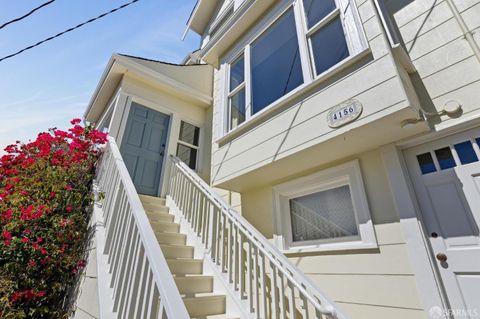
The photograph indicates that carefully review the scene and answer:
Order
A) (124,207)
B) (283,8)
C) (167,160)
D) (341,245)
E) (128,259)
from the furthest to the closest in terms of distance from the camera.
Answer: (167,160) < (283,8) < (341,245) < (124,207) < (128,259)

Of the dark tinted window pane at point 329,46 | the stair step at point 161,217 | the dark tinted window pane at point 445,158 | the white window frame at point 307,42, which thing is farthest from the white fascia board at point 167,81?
the dark tinted window pane at point 445,158

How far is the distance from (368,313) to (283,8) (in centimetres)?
406

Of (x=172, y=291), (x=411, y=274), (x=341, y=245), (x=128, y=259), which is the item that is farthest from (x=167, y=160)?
(x=411, y=274)

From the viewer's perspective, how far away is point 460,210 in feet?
6.30

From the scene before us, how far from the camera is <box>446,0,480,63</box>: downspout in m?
2.06

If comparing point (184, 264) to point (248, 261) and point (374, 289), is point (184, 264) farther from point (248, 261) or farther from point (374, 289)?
point (374, 289)

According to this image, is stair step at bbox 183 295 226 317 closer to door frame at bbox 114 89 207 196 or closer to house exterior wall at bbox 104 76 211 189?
door frame at bbox 114 89 207 196

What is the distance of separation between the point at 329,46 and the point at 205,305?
329 cm

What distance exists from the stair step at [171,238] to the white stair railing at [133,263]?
2.75 feet

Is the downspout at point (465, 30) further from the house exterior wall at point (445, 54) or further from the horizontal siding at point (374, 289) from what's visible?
the horizontal siding at point (374, 289)

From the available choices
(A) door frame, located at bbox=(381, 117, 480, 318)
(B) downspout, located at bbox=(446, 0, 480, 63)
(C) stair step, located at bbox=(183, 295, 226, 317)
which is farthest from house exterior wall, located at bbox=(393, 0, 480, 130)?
(C) stair step, located at bbox=(183, 295, 226, 317)

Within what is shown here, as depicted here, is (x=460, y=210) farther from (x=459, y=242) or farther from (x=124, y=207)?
(x=124, y=207)

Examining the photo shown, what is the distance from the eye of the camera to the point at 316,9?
298 cm

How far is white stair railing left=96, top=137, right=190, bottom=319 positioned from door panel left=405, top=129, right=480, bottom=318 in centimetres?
220
